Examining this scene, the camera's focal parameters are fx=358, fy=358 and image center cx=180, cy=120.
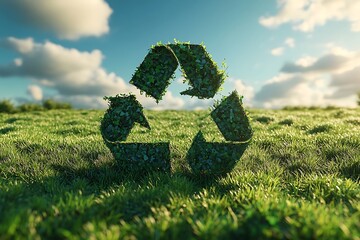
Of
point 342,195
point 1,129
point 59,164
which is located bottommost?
point 342,195

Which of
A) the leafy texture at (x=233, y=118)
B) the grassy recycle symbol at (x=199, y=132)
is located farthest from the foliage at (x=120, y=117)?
the leafy texture at (x=233, y=118)

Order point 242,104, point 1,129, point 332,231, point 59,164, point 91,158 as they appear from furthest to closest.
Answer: point 1,129
point 91,158
point 59,164
point 242,104
point 332,231

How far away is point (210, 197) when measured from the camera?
595 centimetres

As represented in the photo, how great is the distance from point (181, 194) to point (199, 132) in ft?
6.18

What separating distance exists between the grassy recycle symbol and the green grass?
34 centimetres

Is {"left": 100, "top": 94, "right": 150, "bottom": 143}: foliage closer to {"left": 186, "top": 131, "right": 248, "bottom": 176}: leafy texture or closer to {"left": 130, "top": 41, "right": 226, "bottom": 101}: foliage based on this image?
{"left": 130, "top": 41, "right": 226, "bottom": 101}: foliage

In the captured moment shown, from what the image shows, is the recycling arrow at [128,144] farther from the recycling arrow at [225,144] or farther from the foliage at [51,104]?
the foliage at [51,104]

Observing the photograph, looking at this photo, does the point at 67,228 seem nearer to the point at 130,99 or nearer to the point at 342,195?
the point at 130,99

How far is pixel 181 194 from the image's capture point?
5883mm

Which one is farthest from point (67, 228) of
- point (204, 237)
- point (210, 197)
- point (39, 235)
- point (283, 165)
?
point (283, 165)

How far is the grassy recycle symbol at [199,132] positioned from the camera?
7.27 meters

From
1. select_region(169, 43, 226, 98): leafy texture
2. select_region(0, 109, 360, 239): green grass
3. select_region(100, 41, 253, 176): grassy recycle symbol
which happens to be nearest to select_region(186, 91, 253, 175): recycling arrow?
select_region(100, 41, 253, 176): grassy recycle symbol

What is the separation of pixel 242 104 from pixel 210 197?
2.38m

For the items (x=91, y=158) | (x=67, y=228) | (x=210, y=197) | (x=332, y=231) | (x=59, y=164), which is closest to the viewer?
(x=332, y=231)
